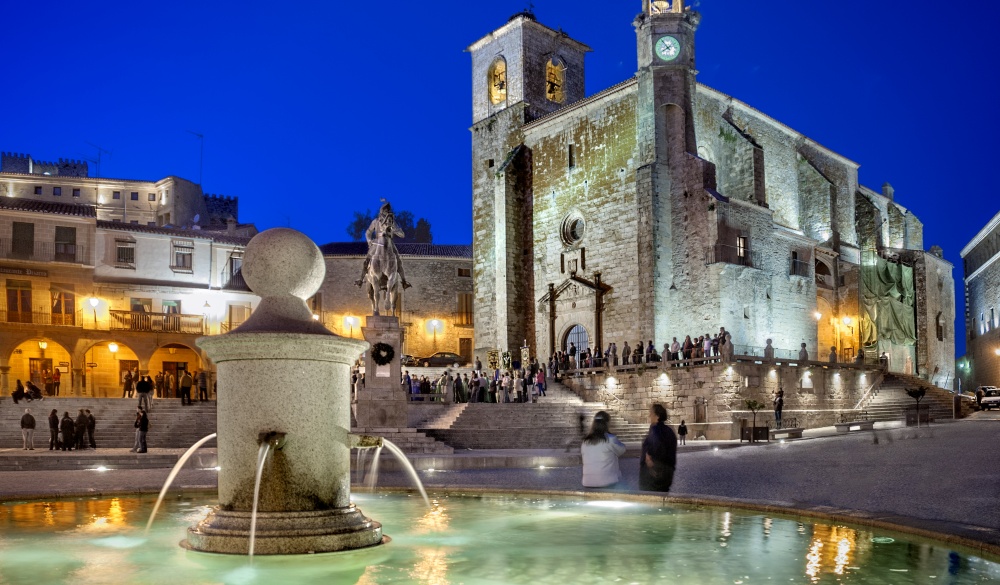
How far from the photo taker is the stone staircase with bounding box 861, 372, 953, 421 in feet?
105

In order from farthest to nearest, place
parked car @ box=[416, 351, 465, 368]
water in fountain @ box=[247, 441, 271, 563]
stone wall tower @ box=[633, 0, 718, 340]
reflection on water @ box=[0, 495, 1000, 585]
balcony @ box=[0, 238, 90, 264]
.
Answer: parked car @ box=[416, 351, 465, 368]
balcony @ box=[0, 238, 90, 264]
stone wall tower @ box=[633, 0, 718, 340]
water in fountain @ box=[247, 441, 271, 563]
reflection on water @ box=[0, 495, 1000, 585]

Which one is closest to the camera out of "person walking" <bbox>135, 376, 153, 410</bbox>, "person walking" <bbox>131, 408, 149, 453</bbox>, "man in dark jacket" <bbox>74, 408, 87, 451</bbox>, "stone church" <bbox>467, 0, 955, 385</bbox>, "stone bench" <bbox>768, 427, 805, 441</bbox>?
"person walking" <bbox>131, 408, 149, 453</bbox>

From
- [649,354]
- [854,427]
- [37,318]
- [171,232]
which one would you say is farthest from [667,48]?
[37,318]

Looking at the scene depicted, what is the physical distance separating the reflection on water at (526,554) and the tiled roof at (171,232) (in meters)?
32.8

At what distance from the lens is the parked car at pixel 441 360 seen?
42.8 m

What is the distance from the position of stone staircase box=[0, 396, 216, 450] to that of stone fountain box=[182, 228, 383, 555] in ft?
64.2

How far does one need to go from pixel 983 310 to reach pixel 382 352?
141 ft

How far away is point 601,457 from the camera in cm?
970

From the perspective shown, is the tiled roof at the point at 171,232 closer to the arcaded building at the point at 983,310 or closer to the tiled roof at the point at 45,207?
the tiled roof at the point at 45,207

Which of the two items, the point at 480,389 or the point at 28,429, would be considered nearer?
the point at 28,429

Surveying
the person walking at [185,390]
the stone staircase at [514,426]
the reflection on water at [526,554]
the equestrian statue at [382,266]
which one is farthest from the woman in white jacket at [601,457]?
the person walking at [185,390]

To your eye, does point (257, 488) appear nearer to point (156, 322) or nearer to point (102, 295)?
point (156, 322)

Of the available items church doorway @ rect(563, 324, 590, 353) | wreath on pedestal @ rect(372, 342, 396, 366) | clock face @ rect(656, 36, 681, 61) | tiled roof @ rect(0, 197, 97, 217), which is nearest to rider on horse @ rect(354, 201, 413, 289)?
Result: wreath on pedestal @ rect(372, 342, 396, 366)

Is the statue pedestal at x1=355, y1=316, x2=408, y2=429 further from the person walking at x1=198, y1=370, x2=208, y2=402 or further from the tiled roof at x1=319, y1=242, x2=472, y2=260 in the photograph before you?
the tiled roof at x1=319, y1=242, x2=472, y2=260
